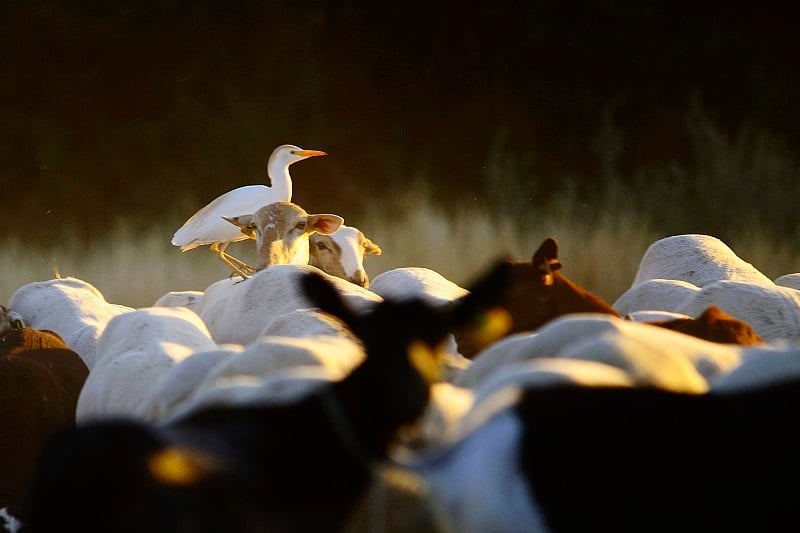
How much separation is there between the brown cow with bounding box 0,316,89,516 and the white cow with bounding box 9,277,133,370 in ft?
4.51

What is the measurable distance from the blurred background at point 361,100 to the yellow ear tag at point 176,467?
42.0 ft

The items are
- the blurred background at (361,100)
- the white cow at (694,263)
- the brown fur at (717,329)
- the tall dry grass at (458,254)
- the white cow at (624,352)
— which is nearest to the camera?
the white cow at (624,352)

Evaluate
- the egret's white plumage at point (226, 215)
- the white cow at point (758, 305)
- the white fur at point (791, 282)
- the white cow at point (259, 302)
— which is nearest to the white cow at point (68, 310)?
the white cow at point (259, 302)

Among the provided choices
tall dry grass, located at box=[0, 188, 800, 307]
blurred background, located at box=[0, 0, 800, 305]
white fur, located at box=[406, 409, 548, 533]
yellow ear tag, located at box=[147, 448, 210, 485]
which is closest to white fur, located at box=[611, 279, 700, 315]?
tall dry grass, located at box=[0, 188, 800, 307]

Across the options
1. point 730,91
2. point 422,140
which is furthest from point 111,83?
point 730,91

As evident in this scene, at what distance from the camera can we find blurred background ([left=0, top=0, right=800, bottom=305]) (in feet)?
54.3

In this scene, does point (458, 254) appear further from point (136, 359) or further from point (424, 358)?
point (424, 358)

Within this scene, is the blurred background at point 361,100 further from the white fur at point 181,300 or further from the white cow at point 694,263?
the white cow at point 694,263

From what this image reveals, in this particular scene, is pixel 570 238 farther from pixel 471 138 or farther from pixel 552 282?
pixel 471 138

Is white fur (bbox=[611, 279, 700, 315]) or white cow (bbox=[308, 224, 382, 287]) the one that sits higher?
white fur (bbox=[611, 279, 700, 315])

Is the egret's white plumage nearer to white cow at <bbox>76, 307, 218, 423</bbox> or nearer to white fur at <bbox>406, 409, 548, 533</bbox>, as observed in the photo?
white cow at <bbox>76, 307, 218, 423</bbox>

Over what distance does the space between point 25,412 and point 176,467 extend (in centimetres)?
300

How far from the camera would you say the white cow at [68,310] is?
717 centimetres

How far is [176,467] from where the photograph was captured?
2.46m
